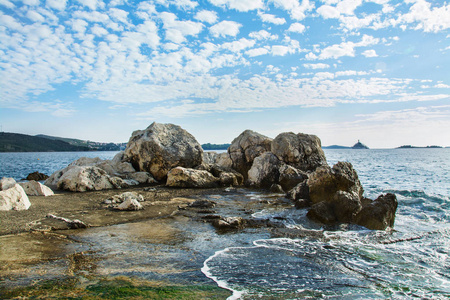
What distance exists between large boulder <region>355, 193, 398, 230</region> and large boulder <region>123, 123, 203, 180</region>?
12.9m

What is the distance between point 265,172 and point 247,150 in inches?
156

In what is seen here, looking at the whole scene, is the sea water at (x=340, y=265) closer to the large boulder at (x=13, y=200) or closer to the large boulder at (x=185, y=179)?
the large boulder at (x=13, y=200)

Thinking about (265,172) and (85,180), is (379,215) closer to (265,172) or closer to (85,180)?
(265,172)

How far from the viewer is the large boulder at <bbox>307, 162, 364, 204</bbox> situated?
12.4m

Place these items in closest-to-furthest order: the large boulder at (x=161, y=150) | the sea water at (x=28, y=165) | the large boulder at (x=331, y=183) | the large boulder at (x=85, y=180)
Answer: the large boulder at (x=331, y=183) → the large boulder at (x=85, y=180) → the large boulder at (x=161, y=150) → the sea water at (x=28, y=165)

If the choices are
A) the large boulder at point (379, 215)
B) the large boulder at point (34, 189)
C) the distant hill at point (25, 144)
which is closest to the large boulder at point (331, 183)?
the large boulder at point (379, 215)

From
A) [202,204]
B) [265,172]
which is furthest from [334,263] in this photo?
[265,172]

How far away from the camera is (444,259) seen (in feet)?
21.9

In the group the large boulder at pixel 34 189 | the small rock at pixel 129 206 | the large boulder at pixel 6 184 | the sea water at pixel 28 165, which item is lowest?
the sea water at pixel 28 165

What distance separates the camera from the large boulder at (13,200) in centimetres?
875

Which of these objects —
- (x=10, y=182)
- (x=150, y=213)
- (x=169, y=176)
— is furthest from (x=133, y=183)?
(x=150, y=213)

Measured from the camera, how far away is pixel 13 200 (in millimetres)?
9008

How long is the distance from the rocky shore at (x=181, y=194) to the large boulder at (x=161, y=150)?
7 cm

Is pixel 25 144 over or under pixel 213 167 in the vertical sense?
over
